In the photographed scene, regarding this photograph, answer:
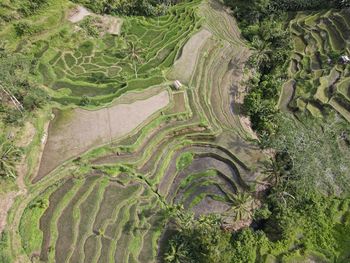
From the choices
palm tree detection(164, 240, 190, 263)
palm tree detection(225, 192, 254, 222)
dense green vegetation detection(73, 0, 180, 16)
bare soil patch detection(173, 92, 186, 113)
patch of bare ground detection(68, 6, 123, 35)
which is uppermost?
dense green vegetation detection(73, 0, 180, 16)

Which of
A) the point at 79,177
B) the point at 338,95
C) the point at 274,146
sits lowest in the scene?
the point at 79,177

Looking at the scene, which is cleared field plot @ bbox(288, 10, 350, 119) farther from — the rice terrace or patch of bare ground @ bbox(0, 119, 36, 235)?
patch of bare ground @ bbox(0, 119, 36, 235)

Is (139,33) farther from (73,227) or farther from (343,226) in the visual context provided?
(343,226)

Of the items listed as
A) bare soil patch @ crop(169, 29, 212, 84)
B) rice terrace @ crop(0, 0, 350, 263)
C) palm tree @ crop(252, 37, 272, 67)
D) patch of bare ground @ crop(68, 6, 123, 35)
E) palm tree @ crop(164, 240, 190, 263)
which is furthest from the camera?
patch of bare ground @ crop(68, 6, 123, 35)

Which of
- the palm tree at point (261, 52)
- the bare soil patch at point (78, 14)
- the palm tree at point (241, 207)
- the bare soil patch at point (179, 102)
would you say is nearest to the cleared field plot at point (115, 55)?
the bare soil patch at point (78, 14)

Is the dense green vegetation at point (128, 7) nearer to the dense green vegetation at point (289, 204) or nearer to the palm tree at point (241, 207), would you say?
the dense green vegetation at point (289, 204)

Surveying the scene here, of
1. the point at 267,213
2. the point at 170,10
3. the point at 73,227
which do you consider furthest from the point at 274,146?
the point at 170,10

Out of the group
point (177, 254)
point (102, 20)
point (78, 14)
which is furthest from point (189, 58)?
point (177, 254)

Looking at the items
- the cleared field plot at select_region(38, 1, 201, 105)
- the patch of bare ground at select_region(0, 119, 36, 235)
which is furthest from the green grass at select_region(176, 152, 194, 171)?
the patch of bare ground at select_region(0, 119, 36, 235)
